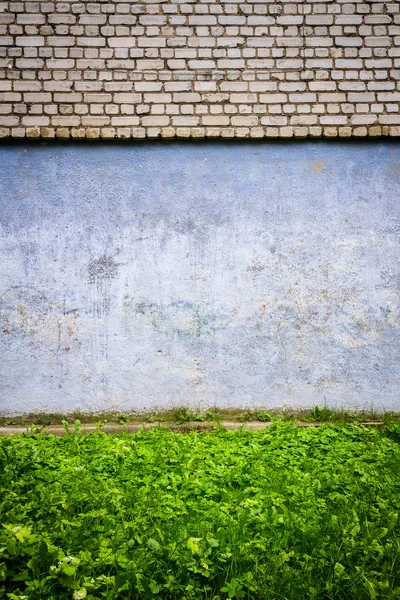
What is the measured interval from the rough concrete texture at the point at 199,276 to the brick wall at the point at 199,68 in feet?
0.80

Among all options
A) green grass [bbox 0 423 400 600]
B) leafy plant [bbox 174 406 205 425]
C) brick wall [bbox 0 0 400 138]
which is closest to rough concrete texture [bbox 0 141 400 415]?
leafy plant [bbox 174 406 205 425]

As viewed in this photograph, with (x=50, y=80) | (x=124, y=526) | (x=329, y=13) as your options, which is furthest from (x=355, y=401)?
(x=50, y=80)

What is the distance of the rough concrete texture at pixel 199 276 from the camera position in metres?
5.29

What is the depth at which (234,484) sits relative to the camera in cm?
369

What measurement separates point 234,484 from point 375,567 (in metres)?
1.20

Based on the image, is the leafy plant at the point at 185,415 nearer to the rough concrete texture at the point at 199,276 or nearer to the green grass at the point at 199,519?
the rough concrete texture at the point at 199,276

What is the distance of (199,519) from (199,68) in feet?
13.9

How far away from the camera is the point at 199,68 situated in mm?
5336

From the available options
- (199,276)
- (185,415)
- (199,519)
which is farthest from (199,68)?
(199,519)

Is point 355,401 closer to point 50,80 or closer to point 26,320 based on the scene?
point 26,320

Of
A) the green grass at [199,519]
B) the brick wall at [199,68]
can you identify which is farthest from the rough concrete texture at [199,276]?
the green grass at [199,519]

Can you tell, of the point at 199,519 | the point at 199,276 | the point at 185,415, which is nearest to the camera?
the point at 199,519

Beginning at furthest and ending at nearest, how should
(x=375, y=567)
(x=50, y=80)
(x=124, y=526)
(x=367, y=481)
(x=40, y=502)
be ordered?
(x=50, y=80)
(x=367, y=481)
(x=40, y=502)
(x=124, y=526)
(x=375, y=567)

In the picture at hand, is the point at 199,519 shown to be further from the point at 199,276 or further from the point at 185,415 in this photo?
the point at 199,276
